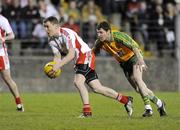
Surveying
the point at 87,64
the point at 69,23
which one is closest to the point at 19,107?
the point at 87,64

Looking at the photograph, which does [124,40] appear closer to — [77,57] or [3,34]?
[77,57]

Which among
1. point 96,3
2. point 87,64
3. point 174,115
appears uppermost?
point 96,3

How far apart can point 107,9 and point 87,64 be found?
14011mm

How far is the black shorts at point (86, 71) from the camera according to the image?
588 inches

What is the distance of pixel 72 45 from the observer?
47.8 ft

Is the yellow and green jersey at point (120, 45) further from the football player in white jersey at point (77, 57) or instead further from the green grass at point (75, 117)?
the green grass at point (75, 117)

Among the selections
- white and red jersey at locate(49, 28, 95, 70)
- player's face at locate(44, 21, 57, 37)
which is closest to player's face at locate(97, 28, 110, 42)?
white and red jersey at locate(49, 28, 95, 70)

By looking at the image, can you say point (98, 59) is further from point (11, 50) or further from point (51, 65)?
point (51, 65)

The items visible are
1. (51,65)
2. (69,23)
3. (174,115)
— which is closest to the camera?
(51,65)

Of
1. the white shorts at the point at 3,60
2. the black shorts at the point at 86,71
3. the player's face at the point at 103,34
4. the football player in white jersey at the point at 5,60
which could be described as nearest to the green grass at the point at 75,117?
the football player in white jersey at the point at 5,60

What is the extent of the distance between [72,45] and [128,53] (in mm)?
1465

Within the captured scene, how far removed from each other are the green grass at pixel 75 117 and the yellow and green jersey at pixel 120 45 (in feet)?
4.08

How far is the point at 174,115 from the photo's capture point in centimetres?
1556

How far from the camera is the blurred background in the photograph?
88.7 feet
